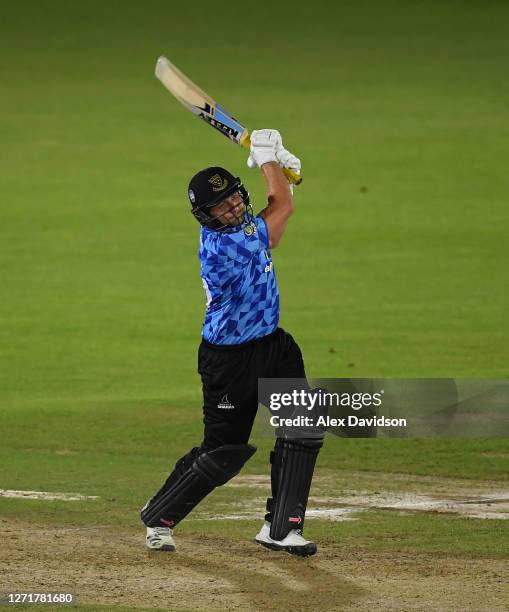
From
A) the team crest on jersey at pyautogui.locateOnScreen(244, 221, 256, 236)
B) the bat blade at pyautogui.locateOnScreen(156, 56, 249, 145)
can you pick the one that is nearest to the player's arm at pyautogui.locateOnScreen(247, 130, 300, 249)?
the team crest on jersey at pyautogui.locateOnScreen(244, 221, 256, 236)

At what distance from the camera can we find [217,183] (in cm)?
783

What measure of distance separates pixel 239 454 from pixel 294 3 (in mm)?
24578

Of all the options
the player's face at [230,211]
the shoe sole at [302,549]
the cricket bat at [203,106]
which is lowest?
the shoe sole at [302,549]

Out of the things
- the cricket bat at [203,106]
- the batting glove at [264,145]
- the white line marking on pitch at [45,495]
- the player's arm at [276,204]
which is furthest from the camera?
the white line marking on pitch at [45,495]

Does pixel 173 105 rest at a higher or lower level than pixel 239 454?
higher

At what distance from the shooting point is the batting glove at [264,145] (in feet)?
26.9

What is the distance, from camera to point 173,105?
84.4 ft

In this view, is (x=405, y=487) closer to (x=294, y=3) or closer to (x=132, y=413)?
(x=132, y=413)

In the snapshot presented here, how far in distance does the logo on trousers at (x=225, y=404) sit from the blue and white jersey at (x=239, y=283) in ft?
0.89

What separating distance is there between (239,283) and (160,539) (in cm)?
134

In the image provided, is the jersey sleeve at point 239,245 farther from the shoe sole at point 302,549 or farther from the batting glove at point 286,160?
the shoe sole at point 302,549

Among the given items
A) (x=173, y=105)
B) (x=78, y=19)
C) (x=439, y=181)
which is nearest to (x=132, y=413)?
(x=439, y=181)

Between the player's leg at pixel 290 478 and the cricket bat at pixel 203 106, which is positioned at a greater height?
the cricket bat at pixel 203 106

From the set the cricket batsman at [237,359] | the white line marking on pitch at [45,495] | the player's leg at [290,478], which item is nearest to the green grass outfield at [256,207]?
the white line marking on pitch at [45,495]
